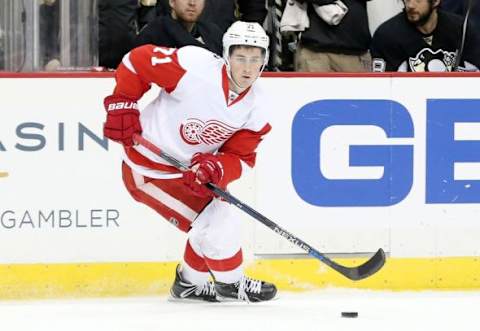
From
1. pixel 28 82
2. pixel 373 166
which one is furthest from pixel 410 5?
pixel 28 82

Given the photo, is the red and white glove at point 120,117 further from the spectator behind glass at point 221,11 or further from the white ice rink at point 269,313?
the spectator behind glass at point 221,11

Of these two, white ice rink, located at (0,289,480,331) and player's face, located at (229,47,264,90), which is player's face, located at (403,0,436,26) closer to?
white ice rink, located at (0,289,480,331)

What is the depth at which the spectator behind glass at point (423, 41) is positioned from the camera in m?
6.19

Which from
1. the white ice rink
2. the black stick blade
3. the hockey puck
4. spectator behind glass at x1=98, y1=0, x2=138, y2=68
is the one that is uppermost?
spectator behind glass at x1=98, y1=0, x2=138, y2=68

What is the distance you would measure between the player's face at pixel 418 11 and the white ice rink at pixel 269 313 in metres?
1.20

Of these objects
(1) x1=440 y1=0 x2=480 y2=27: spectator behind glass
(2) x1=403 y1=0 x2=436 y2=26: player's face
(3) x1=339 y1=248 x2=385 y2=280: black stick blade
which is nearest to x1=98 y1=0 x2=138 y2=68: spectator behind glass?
(2) x1=403 y1=0 x2=436 y2=26: player's face

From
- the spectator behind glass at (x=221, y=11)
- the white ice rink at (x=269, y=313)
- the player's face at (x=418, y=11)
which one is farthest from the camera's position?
the player's face at (x=418, y=11)

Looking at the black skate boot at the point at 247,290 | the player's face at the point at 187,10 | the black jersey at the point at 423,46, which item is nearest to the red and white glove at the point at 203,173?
the black skate boot at the point at 247,290

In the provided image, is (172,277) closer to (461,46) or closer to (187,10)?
(187,10)

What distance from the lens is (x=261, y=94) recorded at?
5191mm

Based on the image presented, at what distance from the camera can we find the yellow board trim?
18.4ft

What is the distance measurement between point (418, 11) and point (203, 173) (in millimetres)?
1608

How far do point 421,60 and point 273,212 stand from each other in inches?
38.5

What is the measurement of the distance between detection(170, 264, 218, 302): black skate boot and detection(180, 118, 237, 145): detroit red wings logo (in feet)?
1.82
